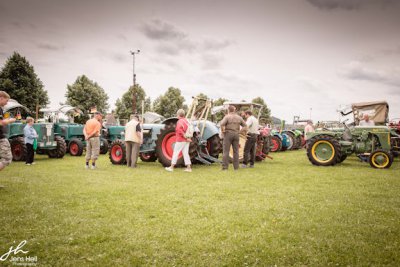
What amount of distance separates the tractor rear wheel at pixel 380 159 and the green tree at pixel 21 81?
35.5 metres

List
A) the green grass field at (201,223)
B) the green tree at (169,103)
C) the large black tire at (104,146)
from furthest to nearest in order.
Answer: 1. the green tree at (169,103)
2. the large black tire at (104,146)
3. the green grass field at (201,223)

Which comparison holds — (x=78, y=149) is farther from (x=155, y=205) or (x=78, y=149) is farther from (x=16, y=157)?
(x=155, y=205)

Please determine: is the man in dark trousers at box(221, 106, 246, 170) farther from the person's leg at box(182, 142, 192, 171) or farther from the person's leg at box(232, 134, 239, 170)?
the person's leg at box(182, 142, 192, 171)

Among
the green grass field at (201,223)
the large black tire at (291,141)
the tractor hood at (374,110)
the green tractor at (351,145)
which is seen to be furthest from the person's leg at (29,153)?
the tractor hood at (374,110)

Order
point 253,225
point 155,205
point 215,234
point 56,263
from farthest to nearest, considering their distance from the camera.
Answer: point 155,205 < point 253,225 < point 215,234 < point 56,263

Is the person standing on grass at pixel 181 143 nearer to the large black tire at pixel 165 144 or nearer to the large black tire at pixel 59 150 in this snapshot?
the large black tire at pixel 165 144

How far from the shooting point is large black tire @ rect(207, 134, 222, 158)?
1027 centimetres

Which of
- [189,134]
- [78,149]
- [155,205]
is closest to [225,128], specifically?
[189,134]

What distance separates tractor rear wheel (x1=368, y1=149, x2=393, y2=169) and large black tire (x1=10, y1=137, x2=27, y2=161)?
1247cm

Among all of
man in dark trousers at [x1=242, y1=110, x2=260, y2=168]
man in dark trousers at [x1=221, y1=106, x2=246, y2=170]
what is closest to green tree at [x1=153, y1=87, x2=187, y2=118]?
man in dark trousers at [x1=242, y1=110, x2=260, y2=168]

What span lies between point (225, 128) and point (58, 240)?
6.32 metres

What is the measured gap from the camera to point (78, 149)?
13.6m

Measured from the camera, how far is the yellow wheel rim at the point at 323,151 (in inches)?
407

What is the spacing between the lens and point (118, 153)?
10.2 meters
